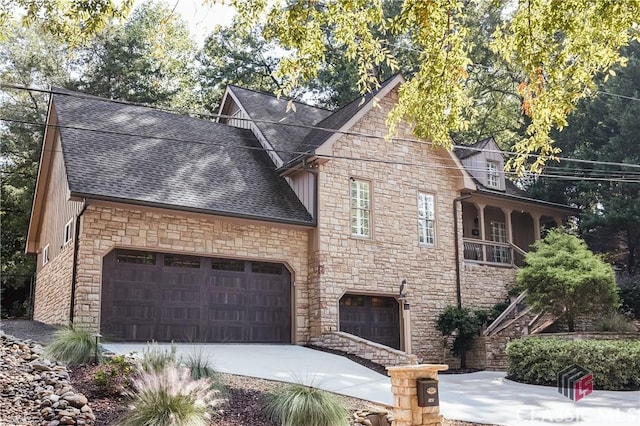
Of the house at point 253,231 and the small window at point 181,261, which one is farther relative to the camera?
the small window at point 181,261

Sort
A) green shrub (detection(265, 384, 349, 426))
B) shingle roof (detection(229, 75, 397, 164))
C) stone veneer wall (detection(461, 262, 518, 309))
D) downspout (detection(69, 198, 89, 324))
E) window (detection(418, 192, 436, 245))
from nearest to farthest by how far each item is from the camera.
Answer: green shrub (detection(265, 384, 349, 426)), downspout (detection(69, 198, 89, 324)), shingle roof (detection(229, 75, 397, 164)), window (detection(418, 192, 436, 245)), stone veneer wall (detection(461, 262, 518, 309))

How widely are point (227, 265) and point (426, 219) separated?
6.72 m

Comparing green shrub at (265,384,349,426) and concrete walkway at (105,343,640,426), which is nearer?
green shrub at (265,384,349,426)

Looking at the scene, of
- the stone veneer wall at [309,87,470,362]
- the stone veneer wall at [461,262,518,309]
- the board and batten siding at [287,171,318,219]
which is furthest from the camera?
the stone veneer wall at [461,262,518,309]

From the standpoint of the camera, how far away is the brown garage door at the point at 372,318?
17469mm

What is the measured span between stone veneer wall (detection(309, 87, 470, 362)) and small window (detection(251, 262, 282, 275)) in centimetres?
95

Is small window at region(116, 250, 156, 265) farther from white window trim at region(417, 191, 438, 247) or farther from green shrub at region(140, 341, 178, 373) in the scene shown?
white window trim at region(417, 191, 438, 247)

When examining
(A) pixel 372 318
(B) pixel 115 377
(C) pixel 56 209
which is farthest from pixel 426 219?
(B) pixel 115 377

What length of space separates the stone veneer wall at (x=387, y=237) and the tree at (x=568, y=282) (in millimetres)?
2848

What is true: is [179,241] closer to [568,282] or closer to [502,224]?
[568,282]

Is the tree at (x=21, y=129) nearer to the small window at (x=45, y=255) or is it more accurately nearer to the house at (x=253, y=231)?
the house at (x=253, y=231)

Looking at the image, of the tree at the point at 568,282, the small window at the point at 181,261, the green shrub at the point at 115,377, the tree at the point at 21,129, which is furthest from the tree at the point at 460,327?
the tree at the point at 21,129

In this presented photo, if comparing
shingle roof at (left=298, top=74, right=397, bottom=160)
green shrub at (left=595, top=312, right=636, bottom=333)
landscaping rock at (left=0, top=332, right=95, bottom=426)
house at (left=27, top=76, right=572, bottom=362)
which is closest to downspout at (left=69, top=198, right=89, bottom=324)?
house at (left=27, top=76, right=572, bottom=362)

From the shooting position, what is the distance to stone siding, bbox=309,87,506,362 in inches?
672
